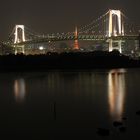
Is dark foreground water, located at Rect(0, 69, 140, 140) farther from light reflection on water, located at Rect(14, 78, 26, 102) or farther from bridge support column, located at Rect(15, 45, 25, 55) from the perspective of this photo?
bridge support column, located at Rect(15, 45, 25, 55)

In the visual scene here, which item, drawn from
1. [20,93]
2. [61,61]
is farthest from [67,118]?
[61,61]

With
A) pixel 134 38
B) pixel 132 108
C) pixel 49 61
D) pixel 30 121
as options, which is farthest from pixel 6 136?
pixel 49 61

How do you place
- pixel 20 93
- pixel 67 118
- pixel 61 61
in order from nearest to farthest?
pixel 67 118 → pixel 20 93 → pixel 61 61

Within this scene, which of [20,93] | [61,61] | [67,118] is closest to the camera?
[67,118]

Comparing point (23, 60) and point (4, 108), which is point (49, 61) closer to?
point (23, 60)

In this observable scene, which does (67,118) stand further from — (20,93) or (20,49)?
(20,49)

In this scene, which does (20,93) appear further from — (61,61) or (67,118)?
(61,61)

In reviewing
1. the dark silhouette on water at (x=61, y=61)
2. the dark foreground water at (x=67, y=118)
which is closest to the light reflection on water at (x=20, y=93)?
the dark foreground water at (x=67, y=118)

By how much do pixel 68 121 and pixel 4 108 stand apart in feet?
10.4

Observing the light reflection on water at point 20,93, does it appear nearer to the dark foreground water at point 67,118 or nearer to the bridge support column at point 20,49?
the dark foreground water at point 67,118

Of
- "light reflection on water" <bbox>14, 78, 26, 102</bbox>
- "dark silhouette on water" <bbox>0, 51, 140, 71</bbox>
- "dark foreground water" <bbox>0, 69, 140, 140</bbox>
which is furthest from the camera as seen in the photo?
"dark silhouette on water" <bbox>0, 51, 140, 71</bbox>

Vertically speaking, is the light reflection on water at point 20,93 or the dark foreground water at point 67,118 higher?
the dark foreground water at point 67,118

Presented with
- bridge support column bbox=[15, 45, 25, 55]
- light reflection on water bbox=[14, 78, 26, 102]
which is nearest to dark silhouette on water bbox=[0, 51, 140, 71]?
bridge support column bbox=[15, 45, 25, 55]

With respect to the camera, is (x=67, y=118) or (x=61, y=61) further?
(x=61, y=61)
